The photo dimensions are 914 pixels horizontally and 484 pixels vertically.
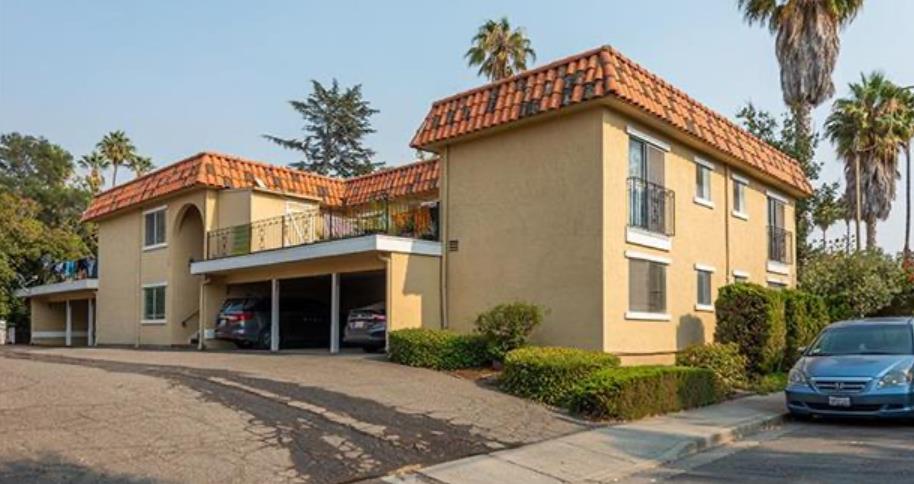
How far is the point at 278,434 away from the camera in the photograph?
9141 mm

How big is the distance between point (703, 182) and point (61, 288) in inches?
998

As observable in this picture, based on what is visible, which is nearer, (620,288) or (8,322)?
(620,288)

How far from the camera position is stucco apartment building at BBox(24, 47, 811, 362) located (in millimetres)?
15836

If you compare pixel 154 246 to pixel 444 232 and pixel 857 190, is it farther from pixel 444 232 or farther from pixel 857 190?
pixel 857 190

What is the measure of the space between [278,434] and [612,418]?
509cm

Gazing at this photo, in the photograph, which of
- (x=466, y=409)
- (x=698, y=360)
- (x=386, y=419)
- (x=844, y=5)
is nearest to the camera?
(x=386, y=419)

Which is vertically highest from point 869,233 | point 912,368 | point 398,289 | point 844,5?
point 844,5

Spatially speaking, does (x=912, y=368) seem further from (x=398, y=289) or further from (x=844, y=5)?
(x=844, y=5)

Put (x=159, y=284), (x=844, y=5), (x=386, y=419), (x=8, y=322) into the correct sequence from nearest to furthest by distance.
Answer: (x=386, y=419) → (x=159, y=284) → (x=844, y=5) → (x=8, y=322)

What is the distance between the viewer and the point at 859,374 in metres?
11.7

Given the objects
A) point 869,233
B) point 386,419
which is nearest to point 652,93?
point 386,419

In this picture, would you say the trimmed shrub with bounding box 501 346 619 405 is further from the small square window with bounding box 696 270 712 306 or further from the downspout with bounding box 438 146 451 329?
the small square window with bounding box 696 270 712 306

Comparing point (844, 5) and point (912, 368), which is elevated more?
point (844, 5)

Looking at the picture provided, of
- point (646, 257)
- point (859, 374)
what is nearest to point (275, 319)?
point (646, 257)
